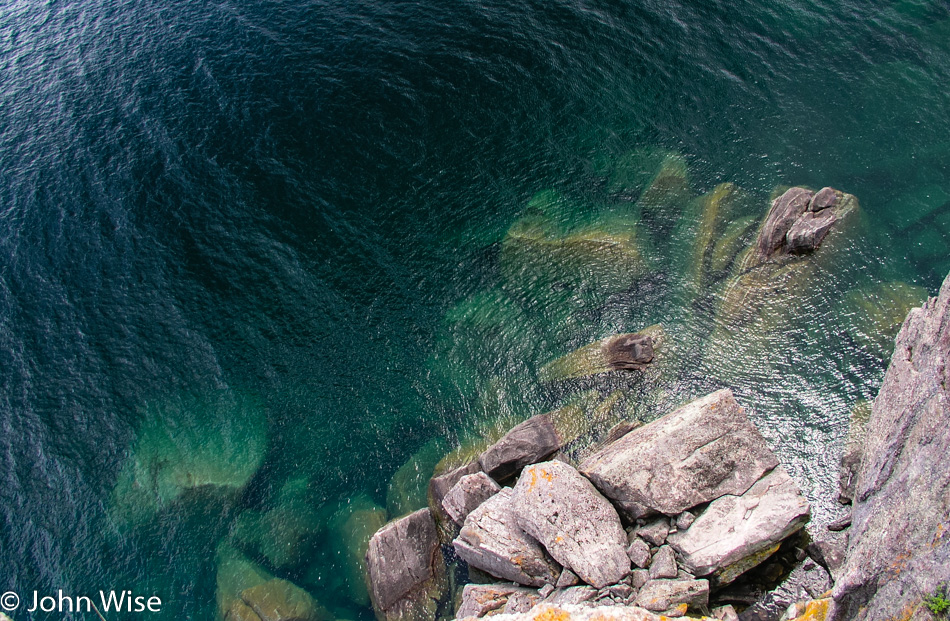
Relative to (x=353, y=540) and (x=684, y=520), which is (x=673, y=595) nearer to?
(x=684, y=520)

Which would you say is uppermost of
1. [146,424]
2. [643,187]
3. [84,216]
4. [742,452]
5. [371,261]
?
[643,187]

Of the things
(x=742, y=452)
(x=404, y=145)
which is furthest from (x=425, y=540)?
(x=404, y=145)

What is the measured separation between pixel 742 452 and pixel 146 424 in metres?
38.9

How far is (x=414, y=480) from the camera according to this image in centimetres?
3869

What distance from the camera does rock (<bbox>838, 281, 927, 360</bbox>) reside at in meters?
39.0

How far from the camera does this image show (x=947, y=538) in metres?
22.0

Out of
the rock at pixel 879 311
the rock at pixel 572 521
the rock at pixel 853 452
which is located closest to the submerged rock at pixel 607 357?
the rock at pixel 572 521

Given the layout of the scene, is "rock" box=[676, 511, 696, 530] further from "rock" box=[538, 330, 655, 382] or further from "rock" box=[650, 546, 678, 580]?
"rock" box=[538, 330, 655, 382]

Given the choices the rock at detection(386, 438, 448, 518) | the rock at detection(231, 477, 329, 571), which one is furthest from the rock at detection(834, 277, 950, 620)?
the rock at detection(231, 477, 329, 571)

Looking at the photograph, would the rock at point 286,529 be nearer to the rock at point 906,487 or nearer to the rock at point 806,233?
the rock at point 906,487

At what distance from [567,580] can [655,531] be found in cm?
509

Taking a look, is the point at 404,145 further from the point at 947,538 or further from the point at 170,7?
the point at 947,538

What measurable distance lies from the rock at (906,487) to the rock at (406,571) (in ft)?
63.7

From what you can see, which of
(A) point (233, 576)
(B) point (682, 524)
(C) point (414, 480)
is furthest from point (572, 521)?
(A) point (233, 576)
